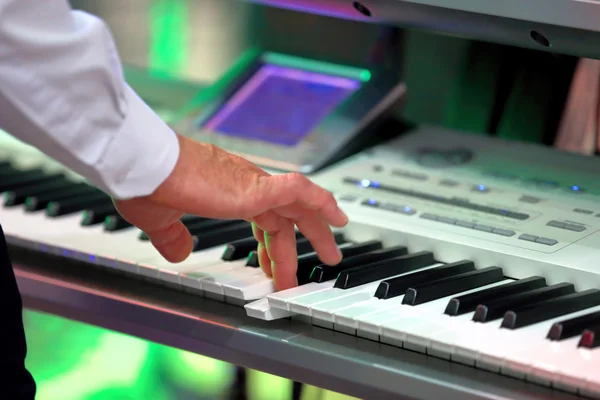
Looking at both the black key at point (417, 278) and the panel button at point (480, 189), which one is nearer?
the black key at point (417, 278)

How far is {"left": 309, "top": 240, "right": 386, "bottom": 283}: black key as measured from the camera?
122cm

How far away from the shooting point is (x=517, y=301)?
3.66 ft

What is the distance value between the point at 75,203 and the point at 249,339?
512mm

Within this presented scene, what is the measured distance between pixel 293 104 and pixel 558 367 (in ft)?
2.77

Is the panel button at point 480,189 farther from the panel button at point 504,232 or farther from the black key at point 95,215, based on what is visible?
the black key at point 95,215

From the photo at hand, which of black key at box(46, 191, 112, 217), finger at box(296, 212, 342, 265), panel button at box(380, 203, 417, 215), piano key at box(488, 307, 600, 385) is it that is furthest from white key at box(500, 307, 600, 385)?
black key at box(46, 191, 112, 217)

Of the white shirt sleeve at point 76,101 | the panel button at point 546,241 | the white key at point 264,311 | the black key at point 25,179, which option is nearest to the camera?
the white shirt sleeve at point 76,101

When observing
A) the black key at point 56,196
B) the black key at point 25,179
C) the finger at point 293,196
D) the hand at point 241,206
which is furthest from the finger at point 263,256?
the black key at point 25,179

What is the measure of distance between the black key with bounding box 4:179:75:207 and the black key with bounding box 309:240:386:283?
540 millimetres

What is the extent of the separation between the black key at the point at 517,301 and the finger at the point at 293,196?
0.61 feet

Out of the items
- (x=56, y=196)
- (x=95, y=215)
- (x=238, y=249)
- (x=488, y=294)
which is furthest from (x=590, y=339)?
(x=56, y=196)

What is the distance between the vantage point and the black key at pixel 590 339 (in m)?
1.01

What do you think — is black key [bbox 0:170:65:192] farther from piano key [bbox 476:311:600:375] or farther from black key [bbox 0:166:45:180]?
piano key [bbox 476:311:600:375]

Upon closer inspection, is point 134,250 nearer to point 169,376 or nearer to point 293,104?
point 169,376
